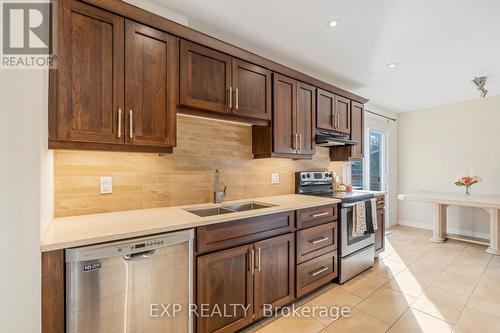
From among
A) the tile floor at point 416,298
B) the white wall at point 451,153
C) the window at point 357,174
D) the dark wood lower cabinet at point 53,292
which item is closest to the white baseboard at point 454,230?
the white wall at point 451,153

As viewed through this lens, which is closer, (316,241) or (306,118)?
(316,241)

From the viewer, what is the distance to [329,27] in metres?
2.08

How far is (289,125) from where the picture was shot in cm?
260

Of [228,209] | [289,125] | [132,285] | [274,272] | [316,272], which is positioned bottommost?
[316,272]

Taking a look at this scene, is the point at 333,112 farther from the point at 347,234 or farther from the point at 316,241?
the point at 316,241

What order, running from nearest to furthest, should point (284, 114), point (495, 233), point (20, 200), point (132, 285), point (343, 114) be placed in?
point (20, 200), point (132, 285), point (284, 114), point (343, 114), point (495, 233)

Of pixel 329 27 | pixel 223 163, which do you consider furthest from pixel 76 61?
pixel 329 27

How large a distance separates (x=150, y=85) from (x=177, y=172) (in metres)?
0.78

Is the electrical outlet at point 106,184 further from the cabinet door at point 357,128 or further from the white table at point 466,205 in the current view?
the white table at point 466,205

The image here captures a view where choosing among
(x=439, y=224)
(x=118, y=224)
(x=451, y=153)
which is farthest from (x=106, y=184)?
(x=451, y=153)

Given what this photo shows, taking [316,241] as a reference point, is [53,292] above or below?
above

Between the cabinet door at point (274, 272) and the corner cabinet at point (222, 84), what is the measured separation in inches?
47.0

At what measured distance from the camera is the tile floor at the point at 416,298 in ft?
6.42

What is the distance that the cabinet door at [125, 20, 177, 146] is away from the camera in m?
1.60
